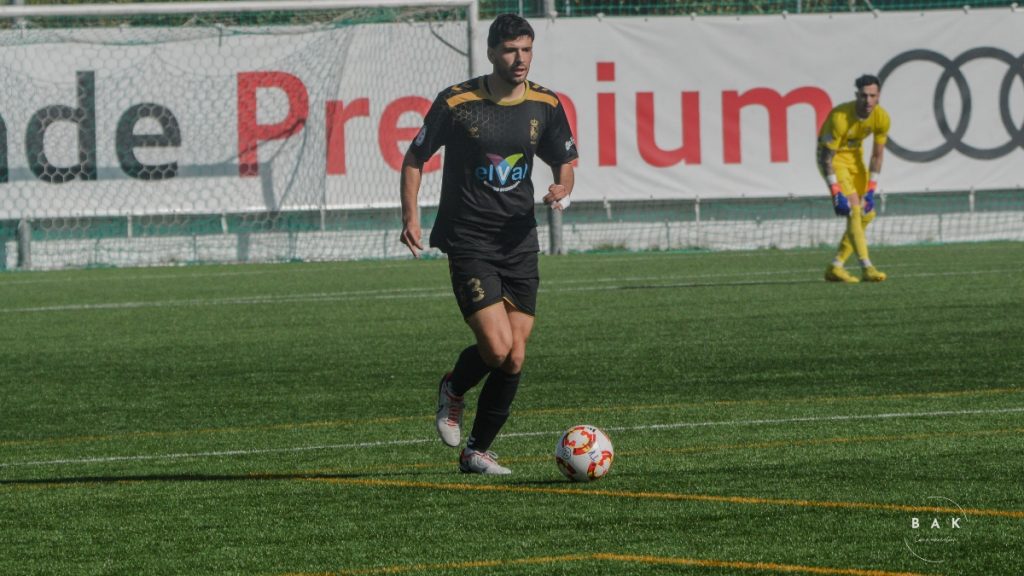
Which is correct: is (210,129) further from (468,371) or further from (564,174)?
(468,371)

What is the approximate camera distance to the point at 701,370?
11.3m

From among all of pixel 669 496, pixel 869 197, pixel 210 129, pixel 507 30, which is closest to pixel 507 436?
pixel 507 30

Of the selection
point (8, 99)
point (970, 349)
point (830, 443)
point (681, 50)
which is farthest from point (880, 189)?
point (830, 443)

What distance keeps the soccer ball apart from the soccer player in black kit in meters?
0.62

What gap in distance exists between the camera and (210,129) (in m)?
24.7

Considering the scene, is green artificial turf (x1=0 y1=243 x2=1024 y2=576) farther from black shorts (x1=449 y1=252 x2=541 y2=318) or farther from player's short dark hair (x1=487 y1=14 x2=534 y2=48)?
player's short dark hair (x1=487 y1=14 x2=534 y2=48)

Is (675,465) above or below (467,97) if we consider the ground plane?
below

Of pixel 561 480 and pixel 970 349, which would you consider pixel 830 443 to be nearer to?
pixel 561 480

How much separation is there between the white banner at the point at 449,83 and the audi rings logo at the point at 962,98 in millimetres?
21

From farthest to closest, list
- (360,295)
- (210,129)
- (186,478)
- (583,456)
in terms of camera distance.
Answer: (210,129) < (360,295) < (186,478) < (583,456)

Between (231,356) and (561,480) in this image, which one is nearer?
(561,480)

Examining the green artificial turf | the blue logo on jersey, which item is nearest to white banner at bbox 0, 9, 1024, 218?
the green artificial turf

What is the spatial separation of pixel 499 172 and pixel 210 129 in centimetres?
1756

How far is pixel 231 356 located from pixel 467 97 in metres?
5.75
